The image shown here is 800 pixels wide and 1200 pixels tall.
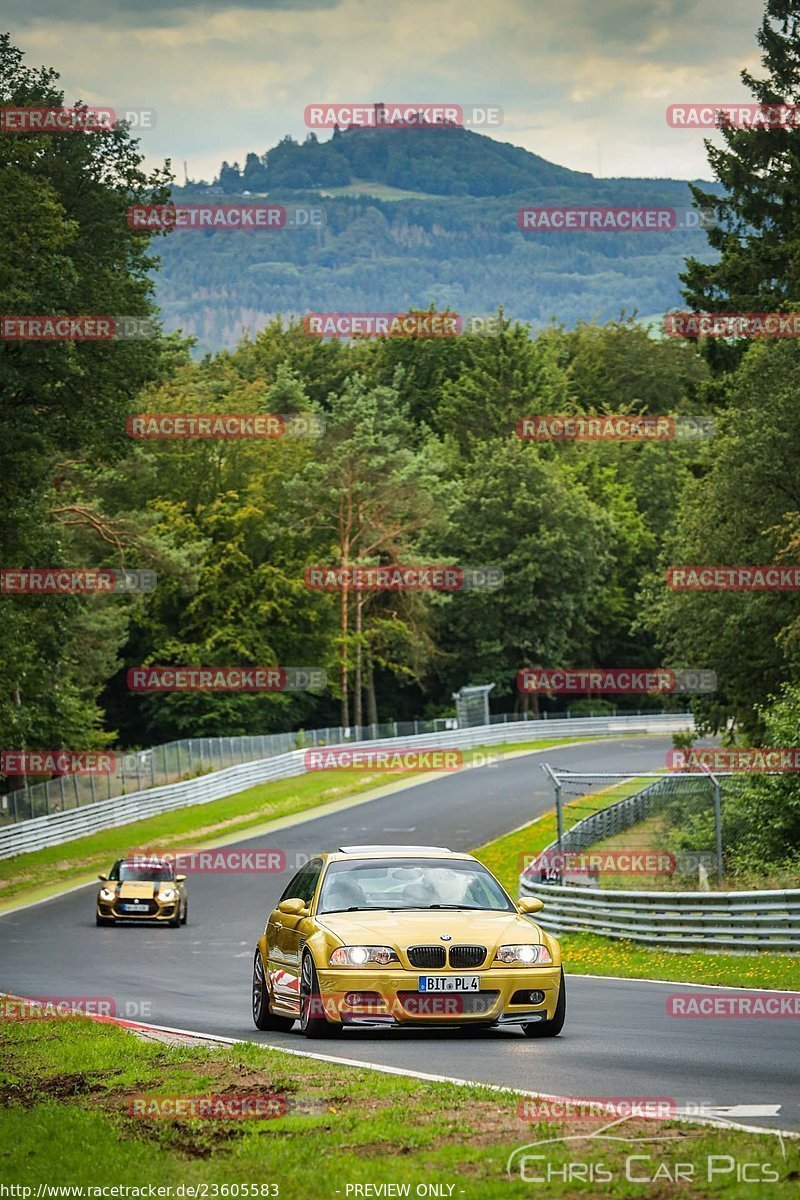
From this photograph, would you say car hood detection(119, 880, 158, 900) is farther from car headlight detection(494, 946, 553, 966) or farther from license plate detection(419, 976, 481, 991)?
license plate detection(419, 976, 481, 991)

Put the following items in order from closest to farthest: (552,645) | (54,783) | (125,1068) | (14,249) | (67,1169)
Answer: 1. (67,1169)
2. (125,1068)
3. (14,249)
4. (54,783)
5. (552,645)

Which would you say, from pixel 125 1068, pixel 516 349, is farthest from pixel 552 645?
pixel 125 1068

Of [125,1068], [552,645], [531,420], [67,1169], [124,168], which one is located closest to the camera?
[67,1169]

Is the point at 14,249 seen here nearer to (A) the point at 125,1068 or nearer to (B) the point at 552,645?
(A) the point at 125,1068

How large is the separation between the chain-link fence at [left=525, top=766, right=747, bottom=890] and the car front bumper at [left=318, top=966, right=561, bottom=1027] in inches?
511

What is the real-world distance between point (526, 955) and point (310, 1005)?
1.65 meters

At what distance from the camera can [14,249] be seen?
33094 millimetres

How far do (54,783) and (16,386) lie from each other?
20.1m

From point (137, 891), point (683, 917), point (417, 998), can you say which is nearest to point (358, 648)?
point (137, 891)

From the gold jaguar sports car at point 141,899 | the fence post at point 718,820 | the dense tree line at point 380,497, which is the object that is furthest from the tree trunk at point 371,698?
the fence post at point 718,820

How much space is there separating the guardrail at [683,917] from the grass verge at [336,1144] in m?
12.2

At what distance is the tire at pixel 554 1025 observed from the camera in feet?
43.4

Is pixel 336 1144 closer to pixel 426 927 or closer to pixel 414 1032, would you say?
pixel 426 927

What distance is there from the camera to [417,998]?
42.0 ft
